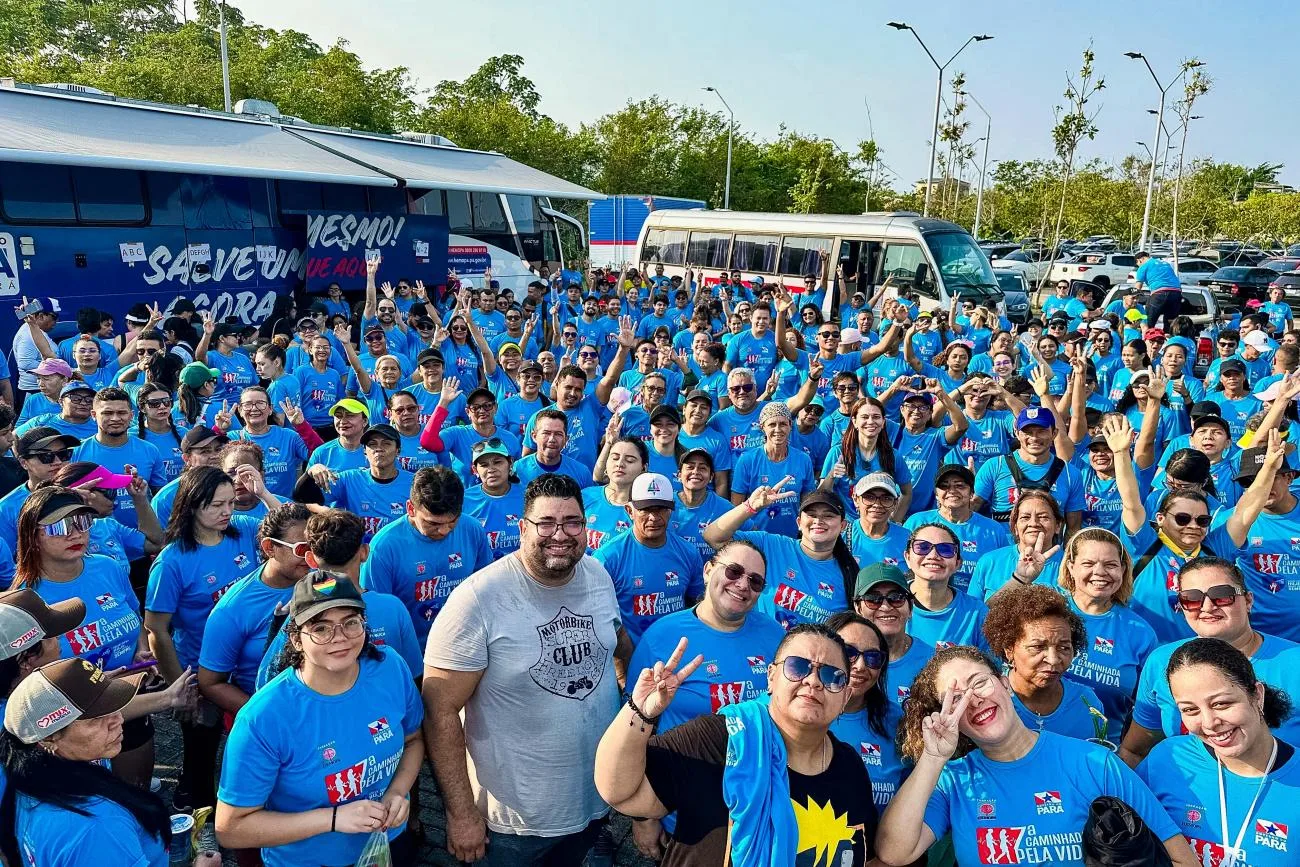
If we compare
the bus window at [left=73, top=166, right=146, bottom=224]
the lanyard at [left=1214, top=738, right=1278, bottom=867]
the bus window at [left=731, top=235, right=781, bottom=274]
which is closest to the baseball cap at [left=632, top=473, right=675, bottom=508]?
the lanyard at [left=1214, top=738, right=1278, bottom=867]

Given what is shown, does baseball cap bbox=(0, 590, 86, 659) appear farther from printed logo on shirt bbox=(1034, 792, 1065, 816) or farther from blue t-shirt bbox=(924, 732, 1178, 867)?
printed logo on shirt bbox=(1034, 792, 1065, 816)

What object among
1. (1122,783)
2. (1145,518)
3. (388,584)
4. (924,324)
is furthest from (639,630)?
(924,324)

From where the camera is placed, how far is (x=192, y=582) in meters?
4.25

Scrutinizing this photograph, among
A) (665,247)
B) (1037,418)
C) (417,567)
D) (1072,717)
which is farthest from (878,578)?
(665,247)

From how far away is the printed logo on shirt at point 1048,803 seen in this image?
9.19 feet

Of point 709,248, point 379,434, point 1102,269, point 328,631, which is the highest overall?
point 1102,269

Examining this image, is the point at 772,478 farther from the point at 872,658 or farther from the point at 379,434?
the point at 872,658

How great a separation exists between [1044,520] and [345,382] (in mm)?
7479

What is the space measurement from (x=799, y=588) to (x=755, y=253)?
17.1 metres

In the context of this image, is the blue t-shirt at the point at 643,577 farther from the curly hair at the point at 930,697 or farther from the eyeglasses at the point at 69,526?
the eyeglasses at the point at 69,526

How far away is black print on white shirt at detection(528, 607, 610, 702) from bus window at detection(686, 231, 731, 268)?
19.1 metres

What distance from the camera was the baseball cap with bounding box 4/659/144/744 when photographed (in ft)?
8.38

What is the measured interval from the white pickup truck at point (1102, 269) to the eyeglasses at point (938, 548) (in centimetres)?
2870

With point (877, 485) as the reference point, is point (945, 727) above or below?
below
